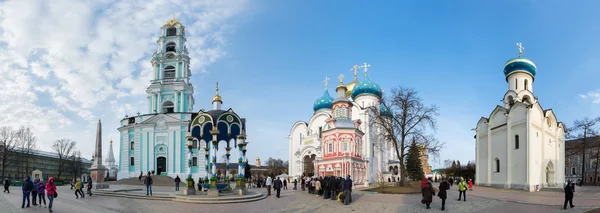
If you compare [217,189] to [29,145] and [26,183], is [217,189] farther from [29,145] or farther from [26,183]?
[29,145]

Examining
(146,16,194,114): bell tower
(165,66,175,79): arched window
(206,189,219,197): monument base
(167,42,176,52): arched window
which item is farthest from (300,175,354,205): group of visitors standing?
(167,42,176,52): arched window

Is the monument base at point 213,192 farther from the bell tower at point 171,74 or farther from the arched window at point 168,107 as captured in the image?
the arched window at point 168,107

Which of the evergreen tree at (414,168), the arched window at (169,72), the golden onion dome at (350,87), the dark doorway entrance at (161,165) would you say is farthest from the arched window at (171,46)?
the evergreen tree at (414,168)

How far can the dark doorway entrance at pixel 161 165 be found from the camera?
45.3 metres

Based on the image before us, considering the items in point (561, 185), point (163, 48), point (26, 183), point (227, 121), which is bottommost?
point (561, 185)

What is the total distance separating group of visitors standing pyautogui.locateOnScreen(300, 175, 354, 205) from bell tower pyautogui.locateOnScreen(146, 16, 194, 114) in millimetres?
27120

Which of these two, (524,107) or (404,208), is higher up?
(524,107)

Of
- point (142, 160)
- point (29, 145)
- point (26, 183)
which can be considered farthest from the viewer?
point (29, 145)

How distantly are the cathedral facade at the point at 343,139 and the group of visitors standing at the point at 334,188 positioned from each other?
11771 mm

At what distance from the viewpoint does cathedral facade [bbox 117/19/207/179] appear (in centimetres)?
4506

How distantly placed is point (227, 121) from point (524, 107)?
2122cm

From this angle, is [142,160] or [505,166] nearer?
[505,166]

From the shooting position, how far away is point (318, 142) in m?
47.6

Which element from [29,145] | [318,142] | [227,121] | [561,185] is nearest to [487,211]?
[227,121]
